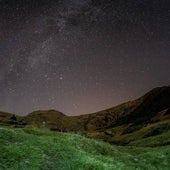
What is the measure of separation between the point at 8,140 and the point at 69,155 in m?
5.04

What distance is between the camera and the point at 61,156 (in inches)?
1122

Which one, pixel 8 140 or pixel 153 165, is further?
pixel 153 165

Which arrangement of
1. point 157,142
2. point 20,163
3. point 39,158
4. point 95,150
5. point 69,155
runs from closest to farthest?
point 20,163 → point 39,158 → point 69,155 → point 95,150 → point 157,142

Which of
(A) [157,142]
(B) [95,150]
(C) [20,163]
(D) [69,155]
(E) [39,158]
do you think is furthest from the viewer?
(A) [157,142]

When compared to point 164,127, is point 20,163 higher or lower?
lower

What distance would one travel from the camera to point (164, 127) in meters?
95.2

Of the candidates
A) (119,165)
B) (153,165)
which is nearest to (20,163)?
(119,165)

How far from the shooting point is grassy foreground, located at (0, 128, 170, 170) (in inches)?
1005

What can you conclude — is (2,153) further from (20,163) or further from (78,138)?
(78,138)

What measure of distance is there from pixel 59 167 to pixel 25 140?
5.25 meters

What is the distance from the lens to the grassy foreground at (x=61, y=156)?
25531 millimetres

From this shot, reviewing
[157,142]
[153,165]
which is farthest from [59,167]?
[157,142]

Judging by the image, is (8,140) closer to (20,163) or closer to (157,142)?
(20,163)

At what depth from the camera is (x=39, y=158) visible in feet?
87.0
